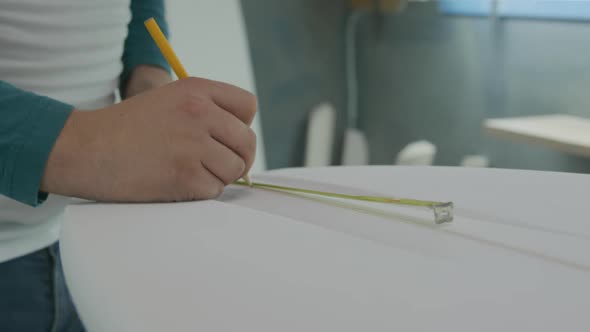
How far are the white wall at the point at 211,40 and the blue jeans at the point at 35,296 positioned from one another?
835 millimetres

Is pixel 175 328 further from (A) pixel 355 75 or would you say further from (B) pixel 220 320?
(A) pixel 355 75

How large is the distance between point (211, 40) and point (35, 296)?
1079 millimetres

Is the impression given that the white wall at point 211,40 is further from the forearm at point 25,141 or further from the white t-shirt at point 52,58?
the forearm at point 25,141

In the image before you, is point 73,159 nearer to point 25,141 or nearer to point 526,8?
point 25,141

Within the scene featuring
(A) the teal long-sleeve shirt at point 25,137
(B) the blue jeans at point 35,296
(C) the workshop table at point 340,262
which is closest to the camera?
(C) the workshop table at point 340,262

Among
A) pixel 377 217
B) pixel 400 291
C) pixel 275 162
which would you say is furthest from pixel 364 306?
pixel 275 162

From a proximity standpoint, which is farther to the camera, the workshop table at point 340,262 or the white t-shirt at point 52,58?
the white t-shirt at point 52,58

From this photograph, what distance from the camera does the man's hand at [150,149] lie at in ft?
1.46

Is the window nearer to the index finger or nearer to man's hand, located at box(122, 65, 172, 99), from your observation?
man's hand, located at box(122, 65, 172, 99)

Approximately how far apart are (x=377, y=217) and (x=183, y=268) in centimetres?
15

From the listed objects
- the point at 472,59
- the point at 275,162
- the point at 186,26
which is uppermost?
the point at 472,59

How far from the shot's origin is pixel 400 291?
0.93 feet

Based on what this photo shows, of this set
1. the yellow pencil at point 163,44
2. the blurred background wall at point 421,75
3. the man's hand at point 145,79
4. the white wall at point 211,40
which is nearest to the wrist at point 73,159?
the yellow pencil at point 163,44

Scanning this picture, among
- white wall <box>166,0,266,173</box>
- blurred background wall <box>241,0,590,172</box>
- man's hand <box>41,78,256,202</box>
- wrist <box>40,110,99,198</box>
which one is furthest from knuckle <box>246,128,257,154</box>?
blurred background wall <box>241,0,590,172</box>
